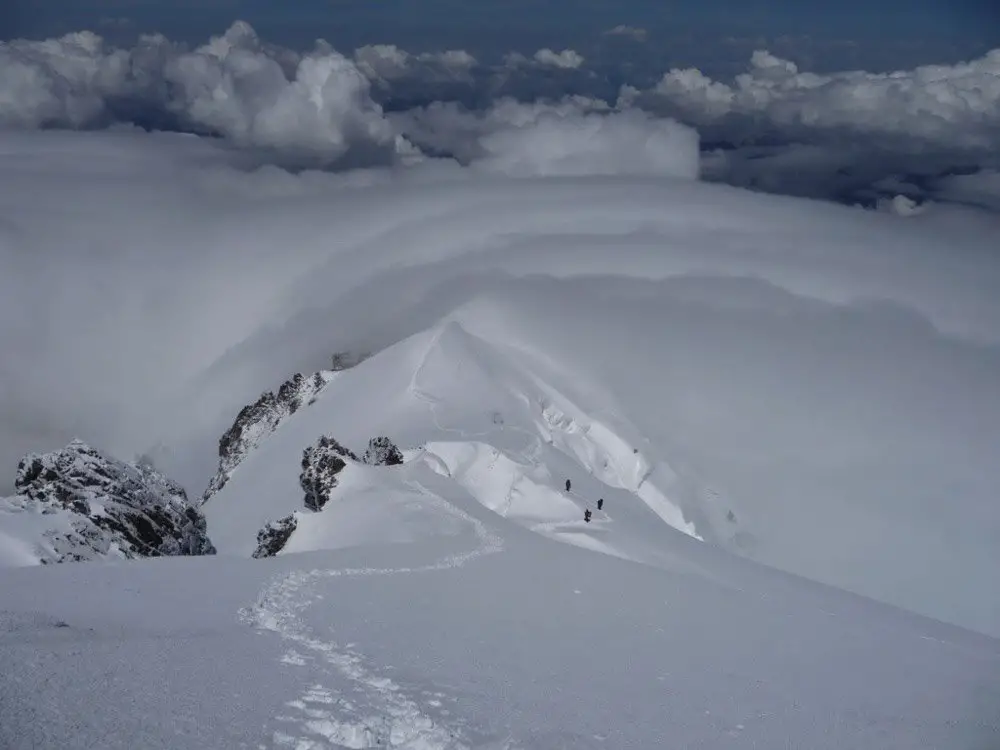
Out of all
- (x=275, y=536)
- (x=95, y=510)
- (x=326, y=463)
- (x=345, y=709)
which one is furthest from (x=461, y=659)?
(x=326, y=463)

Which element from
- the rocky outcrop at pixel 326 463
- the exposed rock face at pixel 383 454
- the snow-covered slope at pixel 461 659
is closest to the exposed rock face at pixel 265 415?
the exposed rock face at pixel 383 454

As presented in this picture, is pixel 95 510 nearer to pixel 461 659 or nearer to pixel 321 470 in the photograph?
pixel 321 470

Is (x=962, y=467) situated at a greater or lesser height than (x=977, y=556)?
greater

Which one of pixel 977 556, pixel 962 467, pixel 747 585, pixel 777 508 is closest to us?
pixel 747 585

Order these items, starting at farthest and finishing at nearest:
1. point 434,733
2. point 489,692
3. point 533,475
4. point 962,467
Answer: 1. point 962,467
2. point 533,475
3. point 489,692
4. point 434,733

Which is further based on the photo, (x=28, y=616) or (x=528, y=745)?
(x=28, y=616)

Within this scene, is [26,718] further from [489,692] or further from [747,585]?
[747,585]

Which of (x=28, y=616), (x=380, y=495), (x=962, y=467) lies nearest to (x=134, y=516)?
(x=380, y=495)
